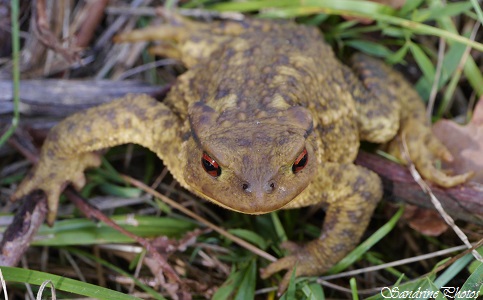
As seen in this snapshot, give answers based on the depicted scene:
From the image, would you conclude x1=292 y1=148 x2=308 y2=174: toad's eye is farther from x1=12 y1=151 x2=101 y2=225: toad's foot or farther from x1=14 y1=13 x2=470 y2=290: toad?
x1=12 y1=151 x2=101 y2=225: toad's foot

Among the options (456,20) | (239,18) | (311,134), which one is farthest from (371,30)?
(311,134)

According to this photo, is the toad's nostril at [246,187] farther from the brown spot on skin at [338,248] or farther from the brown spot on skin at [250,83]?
the brown spot on skin at [338,248]

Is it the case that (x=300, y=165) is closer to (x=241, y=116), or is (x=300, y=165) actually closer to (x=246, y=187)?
(x=246, y=187)

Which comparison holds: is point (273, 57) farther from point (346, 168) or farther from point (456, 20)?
point (456, 20)

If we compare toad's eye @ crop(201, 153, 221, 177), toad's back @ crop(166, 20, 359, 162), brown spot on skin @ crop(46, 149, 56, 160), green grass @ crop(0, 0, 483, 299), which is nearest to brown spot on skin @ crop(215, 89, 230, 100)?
toad's back @ crop(166, 20, 359, 162)

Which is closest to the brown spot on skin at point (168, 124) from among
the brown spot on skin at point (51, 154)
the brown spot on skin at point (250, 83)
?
the brown spot on skin at point (250, 83)

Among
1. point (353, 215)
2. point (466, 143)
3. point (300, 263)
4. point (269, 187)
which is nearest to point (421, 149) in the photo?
point (466, 143)
